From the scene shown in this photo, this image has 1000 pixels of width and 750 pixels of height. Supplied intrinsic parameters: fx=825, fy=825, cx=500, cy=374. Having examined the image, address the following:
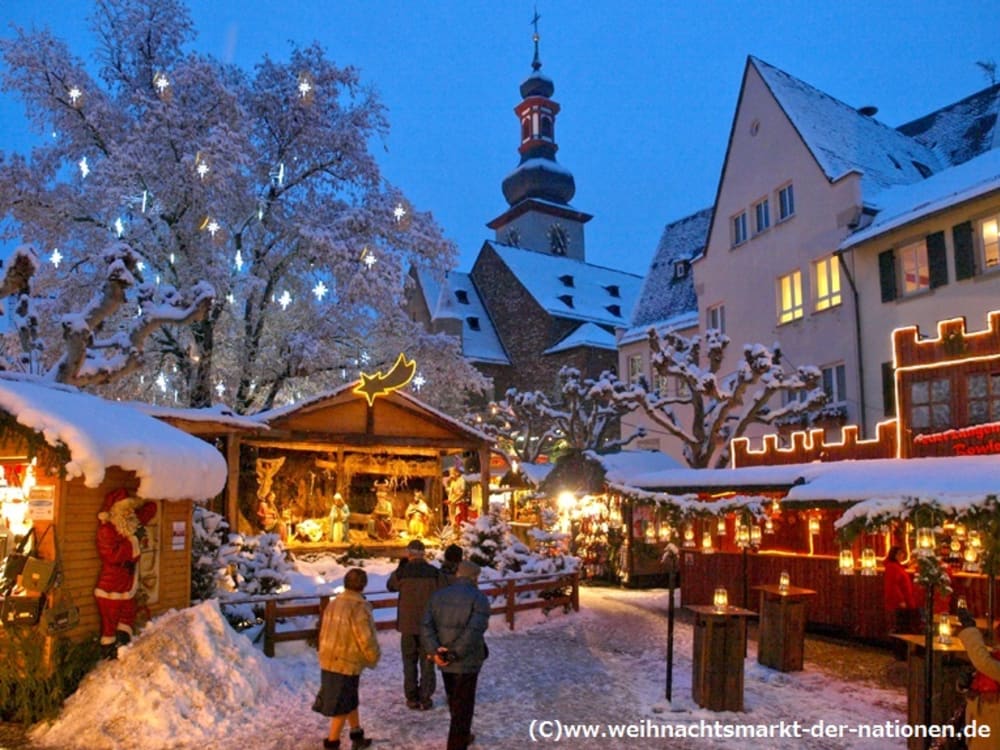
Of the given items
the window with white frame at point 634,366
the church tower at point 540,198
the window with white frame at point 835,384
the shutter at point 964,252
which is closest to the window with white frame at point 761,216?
the window with white frame at point 835,384

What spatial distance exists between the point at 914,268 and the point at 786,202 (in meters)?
5.23

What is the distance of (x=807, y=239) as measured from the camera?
75.3 feet

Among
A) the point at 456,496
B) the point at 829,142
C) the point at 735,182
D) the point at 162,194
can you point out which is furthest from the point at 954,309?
the point at 162,194

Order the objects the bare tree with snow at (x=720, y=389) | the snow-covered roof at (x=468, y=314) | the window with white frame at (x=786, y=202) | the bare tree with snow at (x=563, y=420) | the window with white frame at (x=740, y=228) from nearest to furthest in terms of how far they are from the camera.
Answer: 1. the bare tree with snow at (x=720, y=389)
2. the window with white frame at (x=786, y=202)
3. the window with white frame at (x=740, y=228)
4. the bare tree with snow at (x=563, y=420)
5. the snow-covered roof at (x=468, y=314)

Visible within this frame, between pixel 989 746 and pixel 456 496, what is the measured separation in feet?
55.1

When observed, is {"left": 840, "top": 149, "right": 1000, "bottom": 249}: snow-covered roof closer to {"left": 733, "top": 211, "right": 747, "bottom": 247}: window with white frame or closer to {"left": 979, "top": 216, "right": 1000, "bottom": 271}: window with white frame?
{"left": 979, "top": 216, "right": 1000, "bottom": 271}: window with white frame

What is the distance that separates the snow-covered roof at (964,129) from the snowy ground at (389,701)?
17877mm

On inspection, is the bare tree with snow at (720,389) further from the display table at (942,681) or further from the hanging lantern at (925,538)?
the display table at (942,681)

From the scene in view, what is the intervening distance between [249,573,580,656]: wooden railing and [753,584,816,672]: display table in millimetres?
3971

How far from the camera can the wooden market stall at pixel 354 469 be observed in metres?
18.9

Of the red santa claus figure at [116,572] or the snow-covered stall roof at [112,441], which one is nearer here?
the snow-covered stall roof at [112,441]

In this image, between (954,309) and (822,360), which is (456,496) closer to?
(822,360)

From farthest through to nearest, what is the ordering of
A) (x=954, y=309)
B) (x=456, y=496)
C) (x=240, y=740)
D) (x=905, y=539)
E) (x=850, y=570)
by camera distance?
(x=456, y=496) → (x=954, y=309) → (x=905, y=539) → (x=850, y=570) → (x=240, y=740)

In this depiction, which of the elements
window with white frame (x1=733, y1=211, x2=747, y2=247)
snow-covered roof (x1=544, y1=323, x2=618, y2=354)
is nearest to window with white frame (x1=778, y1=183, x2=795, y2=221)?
window with white frame (x1=733, y1=211, x2=747, y2=247)
